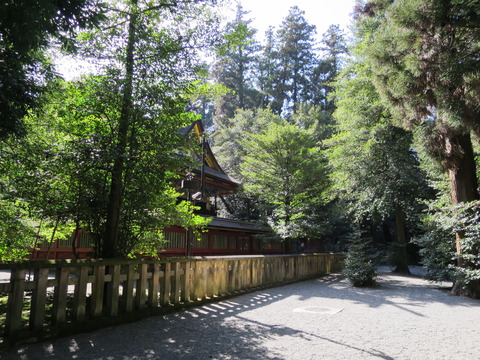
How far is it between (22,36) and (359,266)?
35.5 ft

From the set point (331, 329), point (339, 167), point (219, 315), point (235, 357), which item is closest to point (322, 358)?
point (235, 357)

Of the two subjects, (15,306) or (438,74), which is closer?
(15,306)

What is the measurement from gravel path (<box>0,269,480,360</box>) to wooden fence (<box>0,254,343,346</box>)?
0.90 feet

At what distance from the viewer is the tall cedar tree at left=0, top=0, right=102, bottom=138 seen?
364 cm

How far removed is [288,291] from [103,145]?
22.0 ft

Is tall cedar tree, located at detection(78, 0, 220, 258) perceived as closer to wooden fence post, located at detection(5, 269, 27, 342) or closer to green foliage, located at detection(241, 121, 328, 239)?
wooden fence post, located at detection(5, 269, 27, 342)

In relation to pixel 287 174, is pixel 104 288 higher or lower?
lower

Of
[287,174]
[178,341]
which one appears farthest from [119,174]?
[287,174]

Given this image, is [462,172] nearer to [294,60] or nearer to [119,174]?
[119,174]

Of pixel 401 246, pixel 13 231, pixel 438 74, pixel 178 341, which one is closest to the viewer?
pixel 178 341

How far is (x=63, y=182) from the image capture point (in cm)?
534

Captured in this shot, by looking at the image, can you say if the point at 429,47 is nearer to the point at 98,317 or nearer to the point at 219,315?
the point at 219,315

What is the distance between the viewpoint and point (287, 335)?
4641 mm

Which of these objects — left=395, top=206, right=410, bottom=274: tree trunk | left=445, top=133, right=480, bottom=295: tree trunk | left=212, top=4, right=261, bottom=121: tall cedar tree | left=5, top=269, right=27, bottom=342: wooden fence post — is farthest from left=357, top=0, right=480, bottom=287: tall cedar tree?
left=212, top=4, right=261, bottom=121: tall cedar tree
